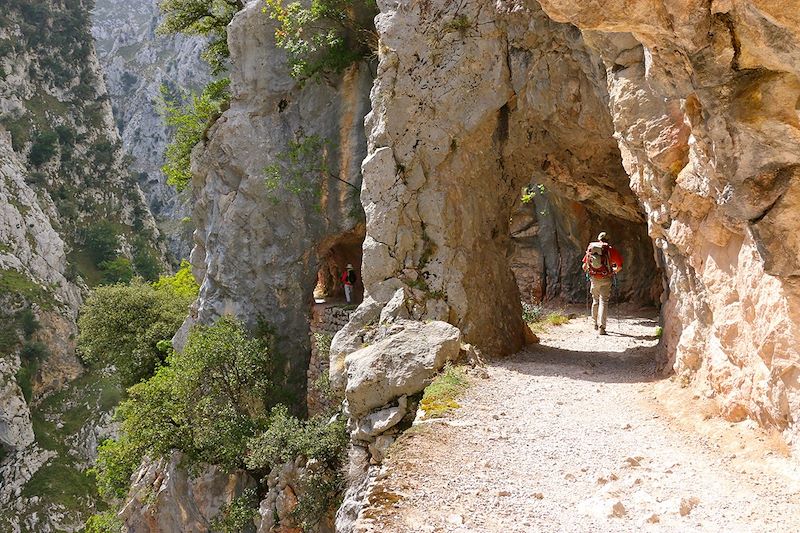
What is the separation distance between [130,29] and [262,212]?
318 feet

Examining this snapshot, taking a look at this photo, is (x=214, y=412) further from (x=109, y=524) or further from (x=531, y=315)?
(x=531, y=315)

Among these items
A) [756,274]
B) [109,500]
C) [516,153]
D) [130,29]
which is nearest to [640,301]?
[516,153]

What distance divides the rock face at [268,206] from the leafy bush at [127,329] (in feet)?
16.4

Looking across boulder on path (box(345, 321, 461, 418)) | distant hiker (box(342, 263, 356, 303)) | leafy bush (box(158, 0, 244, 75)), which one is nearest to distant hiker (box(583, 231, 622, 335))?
boulder on path (box(345, 321, 461, 418))

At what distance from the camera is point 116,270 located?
51.7 meters

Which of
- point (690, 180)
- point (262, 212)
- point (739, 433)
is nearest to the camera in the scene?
point (739, 433)

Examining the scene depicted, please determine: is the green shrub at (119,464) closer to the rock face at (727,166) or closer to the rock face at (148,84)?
the rock face at (727,166)

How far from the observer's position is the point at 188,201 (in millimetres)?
23047

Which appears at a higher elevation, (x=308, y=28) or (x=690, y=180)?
(x=308, y=28)

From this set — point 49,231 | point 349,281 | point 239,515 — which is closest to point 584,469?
point 239,515

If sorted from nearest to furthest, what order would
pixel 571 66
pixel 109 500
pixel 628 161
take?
1. pixel 628 161
2. pixel 571 66
3. pixel 109 500

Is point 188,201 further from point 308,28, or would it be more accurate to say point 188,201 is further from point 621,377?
point 621,377

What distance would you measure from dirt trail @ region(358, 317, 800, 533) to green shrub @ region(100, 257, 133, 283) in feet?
166

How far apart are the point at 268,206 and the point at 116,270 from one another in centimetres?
4052
